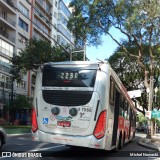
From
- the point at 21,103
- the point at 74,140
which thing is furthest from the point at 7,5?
the point at 74,140

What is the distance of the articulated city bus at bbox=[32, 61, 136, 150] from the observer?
10727mm

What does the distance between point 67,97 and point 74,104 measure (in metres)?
0.33

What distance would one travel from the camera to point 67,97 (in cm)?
1114

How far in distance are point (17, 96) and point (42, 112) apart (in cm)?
4416

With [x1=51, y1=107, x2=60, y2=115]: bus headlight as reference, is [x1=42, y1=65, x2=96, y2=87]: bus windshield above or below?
above

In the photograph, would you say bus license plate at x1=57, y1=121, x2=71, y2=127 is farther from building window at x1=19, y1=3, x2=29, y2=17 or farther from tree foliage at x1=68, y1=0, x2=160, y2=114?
building window at x1=19, y1=3, x2=29, y2=17

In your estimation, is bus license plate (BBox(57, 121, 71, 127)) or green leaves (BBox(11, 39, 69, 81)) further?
green leaves (BBox(11, 39, 69, 81))

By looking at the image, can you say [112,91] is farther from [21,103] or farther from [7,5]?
[7,5]

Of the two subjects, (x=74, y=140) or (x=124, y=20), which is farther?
(x=124, y=20)

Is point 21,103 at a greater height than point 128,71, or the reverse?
point 128,71

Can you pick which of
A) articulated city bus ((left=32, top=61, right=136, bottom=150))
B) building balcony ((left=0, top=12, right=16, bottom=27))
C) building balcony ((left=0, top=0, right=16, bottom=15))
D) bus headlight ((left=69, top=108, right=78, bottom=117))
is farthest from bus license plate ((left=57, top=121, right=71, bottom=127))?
building balcony ((left=0, top=12, right=16, bottom=27))

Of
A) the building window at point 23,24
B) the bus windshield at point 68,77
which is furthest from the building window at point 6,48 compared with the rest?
the bus windshield at point 68,77

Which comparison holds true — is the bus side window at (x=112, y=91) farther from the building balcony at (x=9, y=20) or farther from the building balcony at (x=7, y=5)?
the building balcony at (x=9, y=20)

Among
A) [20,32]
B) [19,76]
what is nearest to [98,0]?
[19,76]
